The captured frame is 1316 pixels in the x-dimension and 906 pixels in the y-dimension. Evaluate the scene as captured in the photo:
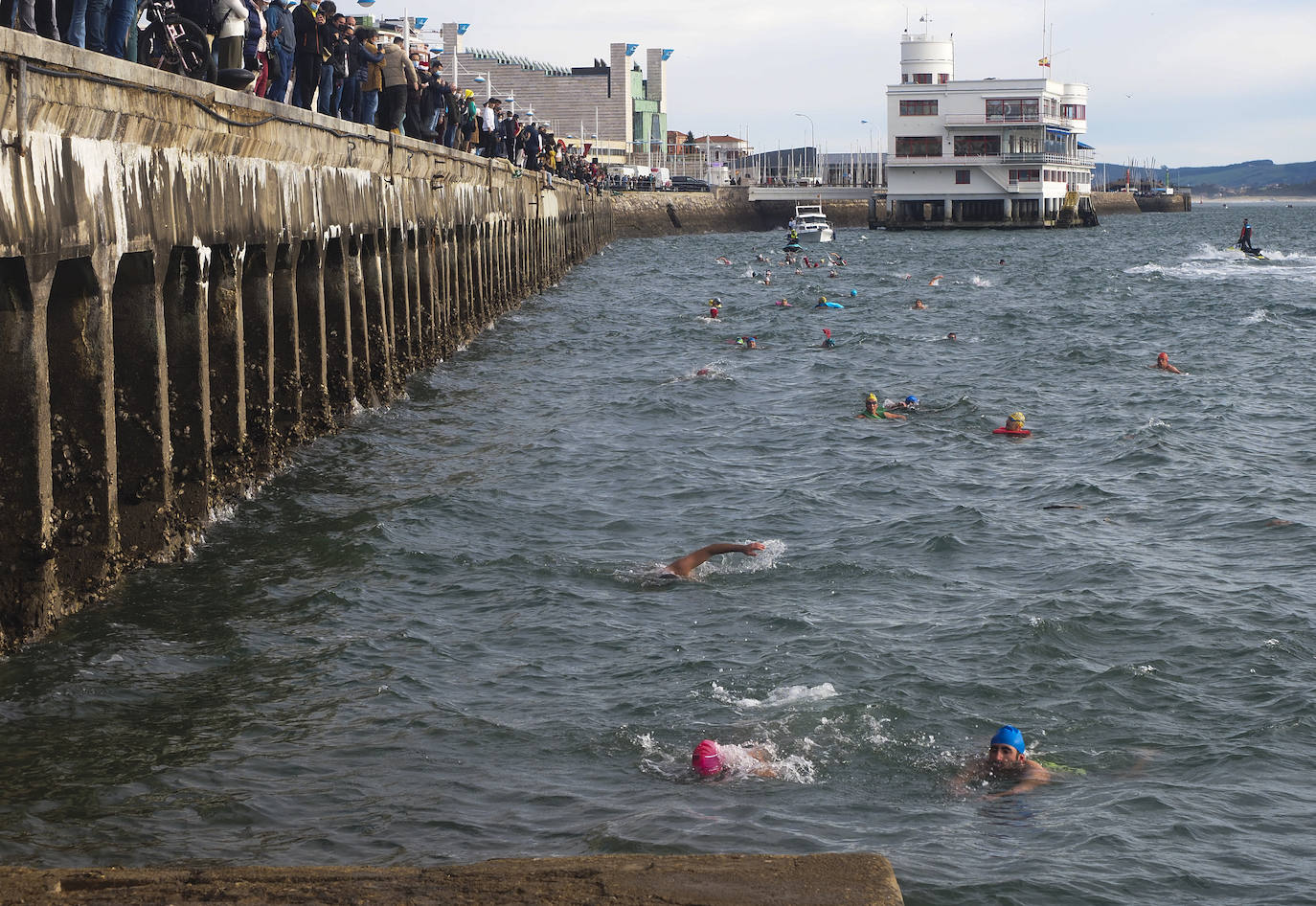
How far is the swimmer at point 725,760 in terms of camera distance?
9086 mm

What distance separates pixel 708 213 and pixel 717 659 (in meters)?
126

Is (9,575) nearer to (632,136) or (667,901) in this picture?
(667,901)

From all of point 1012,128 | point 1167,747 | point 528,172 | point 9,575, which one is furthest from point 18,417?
point 1012,128

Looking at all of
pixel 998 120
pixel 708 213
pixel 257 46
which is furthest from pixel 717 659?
pixel 708 213

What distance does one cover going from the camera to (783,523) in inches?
643

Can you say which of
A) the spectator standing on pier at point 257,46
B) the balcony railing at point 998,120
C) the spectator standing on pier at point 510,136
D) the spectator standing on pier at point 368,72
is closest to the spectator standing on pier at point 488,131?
the spectator standing on pier at point 510,136

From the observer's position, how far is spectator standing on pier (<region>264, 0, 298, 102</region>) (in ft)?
62.6

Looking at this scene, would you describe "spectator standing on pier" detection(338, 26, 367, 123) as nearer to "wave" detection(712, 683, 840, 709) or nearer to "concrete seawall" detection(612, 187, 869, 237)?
"wave" detection(712, 683, 840, 709)

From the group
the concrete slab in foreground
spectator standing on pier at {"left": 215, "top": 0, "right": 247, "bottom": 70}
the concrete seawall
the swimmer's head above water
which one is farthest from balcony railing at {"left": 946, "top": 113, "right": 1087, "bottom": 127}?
the concrete slab in foreground

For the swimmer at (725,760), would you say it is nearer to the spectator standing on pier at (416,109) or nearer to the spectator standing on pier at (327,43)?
the spectator standing on pier at (327,43)

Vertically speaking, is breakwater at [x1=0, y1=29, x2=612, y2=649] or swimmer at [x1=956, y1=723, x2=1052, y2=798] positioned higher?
breakwater at [x1=0, y1=29, x2=612, y2=649]

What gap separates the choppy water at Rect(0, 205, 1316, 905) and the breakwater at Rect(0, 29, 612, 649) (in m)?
0.61

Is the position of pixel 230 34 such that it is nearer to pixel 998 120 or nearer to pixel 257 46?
pixel 257 46

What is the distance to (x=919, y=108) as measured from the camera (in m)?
123
